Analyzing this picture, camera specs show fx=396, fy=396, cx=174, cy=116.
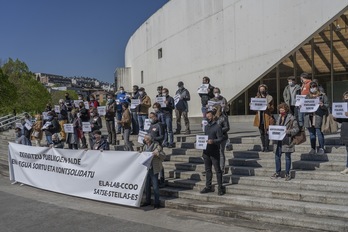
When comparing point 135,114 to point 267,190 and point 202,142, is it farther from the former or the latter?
point 267,190

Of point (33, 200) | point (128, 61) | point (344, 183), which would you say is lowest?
point (33, 200)

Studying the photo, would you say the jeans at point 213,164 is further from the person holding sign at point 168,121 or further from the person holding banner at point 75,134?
the person holding banner at point 75,134

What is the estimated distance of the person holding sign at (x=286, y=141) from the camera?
29.0ft

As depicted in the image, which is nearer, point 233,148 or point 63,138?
point 233,148

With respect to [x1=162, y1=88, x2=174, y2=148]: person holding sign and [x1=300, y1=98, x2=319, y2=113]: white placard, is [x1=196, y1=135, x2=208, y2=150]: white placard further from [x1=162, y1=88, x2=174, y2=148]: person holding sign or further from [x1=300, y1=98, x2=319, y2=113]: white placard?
[x1=162, y1=88, x2=174, y2=148]: person holding sign

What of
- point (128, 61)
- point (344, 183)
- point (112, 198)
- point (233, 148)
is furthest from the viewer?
point (128, 61)

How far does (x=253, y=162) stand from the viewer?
33.9 feet

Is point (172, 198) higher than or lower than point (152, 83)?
lower

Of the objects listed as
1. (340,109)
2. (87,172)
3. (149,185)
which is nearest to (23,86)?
(87,172)

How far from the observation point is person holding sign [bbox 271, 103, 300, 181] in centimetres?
885

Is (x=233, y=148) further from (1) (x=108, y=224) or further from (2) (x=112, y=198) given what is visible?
(1) (x=108, y=224)

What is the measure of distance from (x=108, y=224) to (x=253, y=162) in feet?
14.3

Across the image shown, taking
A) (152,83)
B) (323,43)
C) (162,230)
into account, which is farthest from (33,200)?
(152,83)

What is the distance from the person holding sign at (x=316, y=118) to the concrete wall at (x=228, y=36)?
6.12 meters
